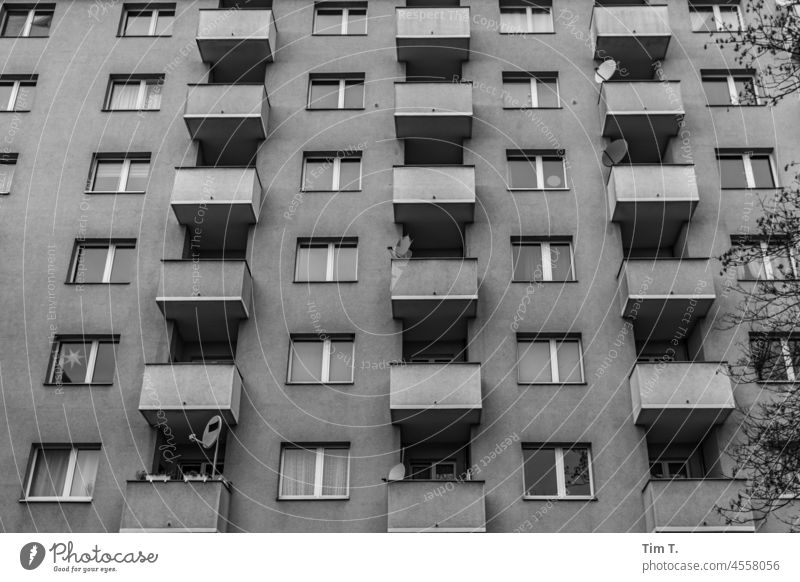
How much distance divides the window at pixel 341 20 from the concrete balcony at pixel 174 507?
1719 centimetres

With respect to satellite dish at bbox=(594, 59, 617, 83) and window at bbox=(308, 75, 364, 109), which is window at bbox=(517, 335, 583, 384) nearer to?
satellite dish at bbox=(594, 59, 617, 83)

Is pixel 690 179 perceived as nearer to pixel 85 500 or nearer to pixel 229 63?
pixel 229 63

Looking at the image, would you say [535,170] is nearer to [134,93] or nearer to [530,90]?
[530,90]

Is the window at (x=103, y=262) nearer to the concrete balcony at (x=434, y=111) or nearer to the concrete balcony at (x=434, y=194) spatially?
the concrete balcony at (x=434, y=194)

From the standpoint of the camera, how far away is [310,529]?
87.6ft

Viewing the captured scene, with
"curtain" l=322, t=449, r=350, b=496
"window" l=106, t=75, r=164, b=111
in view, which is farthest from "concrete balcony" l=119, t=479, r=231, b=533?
"window" l=106, t=75, r=164, b=111

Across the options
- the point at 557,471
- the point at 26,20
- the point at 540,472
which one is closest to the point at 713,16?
the point at 557,471

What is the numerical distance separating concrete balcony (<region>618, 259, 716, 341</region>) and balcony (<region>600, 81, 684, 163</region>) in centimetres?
520

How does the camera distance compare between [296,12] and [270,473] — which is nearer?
[270,473]

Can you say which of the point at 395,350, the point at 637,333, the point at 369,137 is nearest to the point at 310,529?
the point at 395,350

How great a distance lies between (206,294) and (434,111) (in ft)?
30.8

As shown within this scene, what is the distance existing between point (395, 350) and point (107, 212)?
1015 cm

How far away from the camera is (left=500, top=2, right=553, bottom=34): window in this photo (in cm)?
3584

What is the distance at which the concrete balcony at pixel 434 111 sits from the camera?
32719 mm
